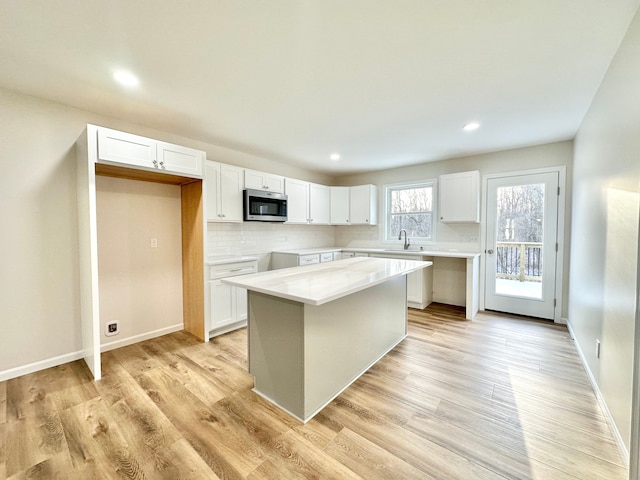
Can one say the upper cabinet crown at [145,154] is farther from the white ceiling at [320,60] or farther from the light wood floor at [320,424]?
the light wood floor at [320,424]

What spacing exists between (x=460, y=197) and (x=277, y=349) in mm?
3628

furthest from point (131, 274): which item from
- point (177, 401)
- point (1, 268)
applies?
point (177, 401)

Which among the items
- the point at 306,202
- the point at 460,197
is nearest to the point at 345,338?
the point at 306,202

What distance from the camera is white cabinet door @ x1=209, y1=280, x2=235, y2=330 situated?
3178 millimetres

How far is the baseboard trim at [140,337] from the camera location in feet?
9.47

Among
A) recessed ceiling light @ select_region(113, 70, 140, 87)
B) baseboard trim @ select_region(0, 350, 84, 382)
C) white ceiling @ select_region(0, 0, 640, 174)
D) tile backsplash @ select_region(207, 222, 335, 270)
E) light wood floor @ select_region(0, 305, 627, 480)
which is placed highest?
white ceiling @ select_region(0, 0, 640, 174)

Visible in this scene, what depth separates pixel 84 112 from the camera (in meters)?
2.65

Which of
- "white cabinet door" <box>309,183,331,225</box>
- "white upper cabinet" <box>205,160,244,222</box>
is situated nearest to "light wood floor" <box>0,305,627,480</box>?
"white upper cabinet" <box>205,160,244,222</box>

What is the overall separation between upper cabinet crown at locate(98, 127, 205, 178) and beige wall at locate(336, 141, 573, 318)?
3.41 metres

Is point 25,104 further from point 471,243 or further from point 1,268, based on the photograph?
point 471,243

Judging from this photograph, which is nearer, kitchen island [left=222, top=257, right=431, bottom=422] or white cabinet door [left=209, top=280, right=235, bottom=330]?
kitchen island [left=222, top=257, right=431, bottom=422]

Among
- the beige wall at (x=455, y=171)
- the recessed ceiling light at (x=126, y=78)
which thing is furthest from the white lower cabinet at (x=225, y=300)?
the beige wall at (x=455, y=171)

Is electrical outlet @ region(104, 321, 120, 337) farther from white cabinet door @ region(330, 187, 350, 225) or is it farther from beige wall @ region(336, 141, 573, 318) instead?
beige wall @ region(336, 141, 573, 318)

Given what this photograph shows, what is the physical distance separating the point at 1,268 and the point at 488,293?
222 inches
